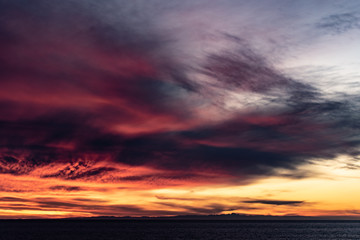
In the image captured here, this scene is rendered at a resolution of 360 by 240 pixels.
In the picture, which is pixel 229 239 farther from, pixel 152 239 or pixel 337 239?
pixel 337 239

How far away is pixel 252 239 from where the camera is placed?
151250 millimetres

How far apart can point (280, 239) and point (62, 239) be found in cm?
8563

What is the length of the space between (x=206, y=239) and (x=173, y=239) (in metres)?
13.0

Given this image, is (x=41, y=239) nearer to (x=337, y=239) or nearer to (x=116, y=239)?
(x=116, y=239)

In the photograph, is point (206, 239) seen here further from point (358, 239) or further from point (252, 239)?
point (358, 239)

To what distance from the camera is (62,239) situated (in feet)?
461

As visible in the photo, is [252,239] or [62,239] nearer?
[62,239]

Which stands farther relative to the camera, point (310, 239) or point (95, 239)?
point (310, 239)

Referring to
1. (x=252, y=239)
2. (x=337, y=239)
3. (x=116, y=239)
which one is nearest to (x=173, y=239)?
(x=116, y=239)

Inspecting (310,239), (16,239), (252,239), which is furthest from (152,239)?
(310,239)

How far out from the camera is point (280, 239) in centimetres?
15362

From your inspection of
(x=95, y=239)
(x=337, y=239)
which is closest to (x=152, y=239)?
(x=95, y=239)

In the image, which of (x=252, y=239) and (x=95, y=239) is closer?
(x=95, y=239)

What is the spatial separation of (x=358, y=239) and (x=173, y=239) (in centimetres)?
7552
